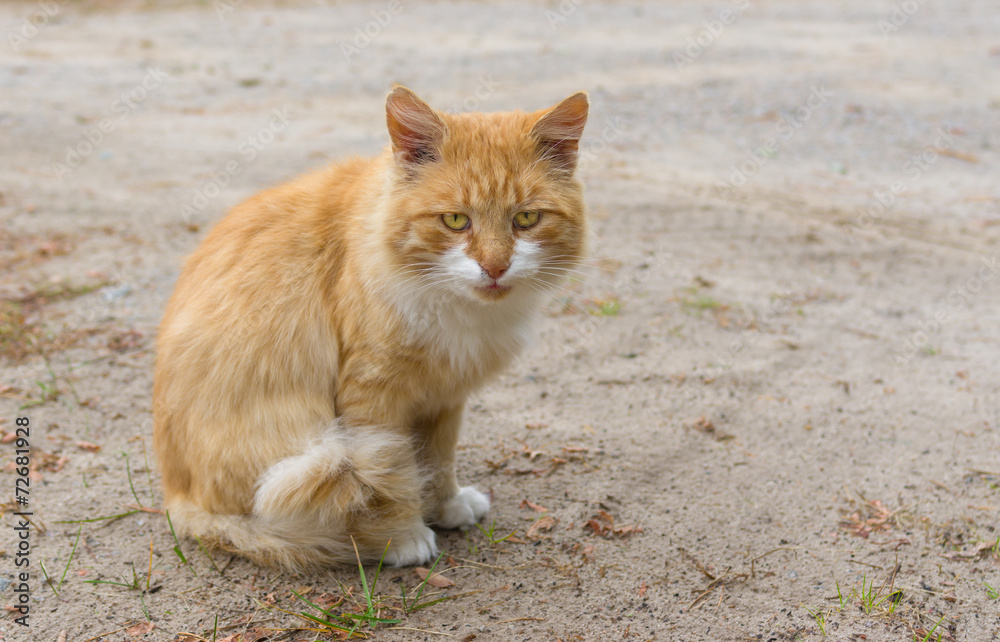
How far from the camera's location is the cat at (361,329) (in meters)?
2.71

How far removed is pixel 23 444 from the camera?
3508 millimetres

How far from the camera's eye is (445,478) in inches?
127

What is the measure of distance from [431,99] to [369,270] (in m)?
5.89

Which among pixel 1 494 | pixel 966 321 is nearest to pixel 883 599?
pixel 966 321

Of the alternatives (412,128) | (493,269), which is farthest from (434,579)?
(412,128)

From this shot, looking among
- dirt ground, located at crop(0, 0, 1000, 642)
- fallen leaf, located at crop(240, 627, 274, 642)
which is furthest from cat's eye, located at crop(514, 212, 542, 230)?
fallen leaf, located at crop(240, 627, 274, 642)

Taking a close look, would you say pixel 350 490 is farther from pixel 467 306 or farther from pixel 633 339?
pixel 633 339

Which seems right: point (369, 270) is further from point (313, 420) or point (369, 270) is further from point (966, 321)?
point (966, 321)

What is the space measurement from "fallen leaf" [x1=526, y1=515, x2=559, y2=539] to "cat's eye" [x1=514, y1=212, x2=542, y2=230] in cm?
129

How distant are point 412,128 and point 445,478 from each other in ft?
4.69

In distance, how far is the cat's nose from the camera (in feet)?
8.45

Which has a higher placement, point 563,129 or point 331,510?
point 563,129

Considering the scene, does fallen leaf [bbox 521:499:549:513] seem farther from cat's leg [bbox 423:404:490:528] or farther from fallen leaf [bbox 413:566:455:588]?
fallen leaf [bbox 413:566:455:588]

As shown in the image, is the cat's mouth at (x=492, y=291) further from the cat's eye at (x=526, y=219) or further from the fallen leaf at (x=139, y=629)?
the fallen leaf at (x=139, y=629)
